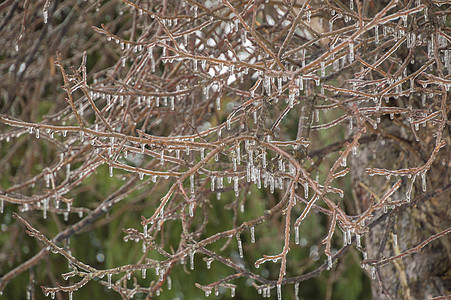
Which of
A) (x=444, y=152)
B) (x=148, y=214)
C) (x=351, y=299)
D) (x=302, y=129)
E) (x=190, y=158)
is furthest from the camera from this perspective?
(x=351, y=299)

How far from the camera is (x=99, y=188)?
605 centimetres

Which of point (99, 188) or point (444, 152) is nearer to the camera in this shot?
point (444, 152)

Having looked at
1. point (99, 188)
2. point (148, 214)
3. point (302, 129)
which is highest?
point (99, 188)

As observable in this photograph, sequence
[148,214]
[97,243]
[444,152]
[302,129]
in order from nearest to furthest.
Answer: [302,129] < [444,152] < [148,214] < [97,243]

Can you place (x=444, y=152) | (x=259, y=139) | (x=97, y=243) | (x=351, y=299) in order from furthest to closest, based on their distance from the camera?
(x=97, y=243), (x=351, y=299), (x=444, y=152), (x=259, y=139)

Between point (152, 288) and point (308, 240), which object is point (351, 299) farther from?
point (152, 288)

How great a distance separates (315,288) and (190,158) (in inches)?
174

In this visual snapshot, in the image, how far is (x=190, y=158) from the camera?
9.04ft

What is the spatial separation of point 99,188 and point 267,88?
4346 millimetres

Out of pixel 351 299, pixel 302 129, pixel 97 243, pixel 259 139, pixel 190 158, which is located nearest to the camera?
pixel 259 139

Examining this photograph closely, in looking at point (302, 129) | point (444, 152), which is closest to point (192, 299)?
point (444, 152)

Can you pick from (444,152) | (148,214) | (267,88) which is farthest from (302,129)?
(148,214)

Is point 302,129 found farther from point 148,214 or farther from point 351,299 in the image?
point 351,299

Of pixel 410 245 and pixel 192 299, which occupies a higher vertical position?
pixel 192 299
